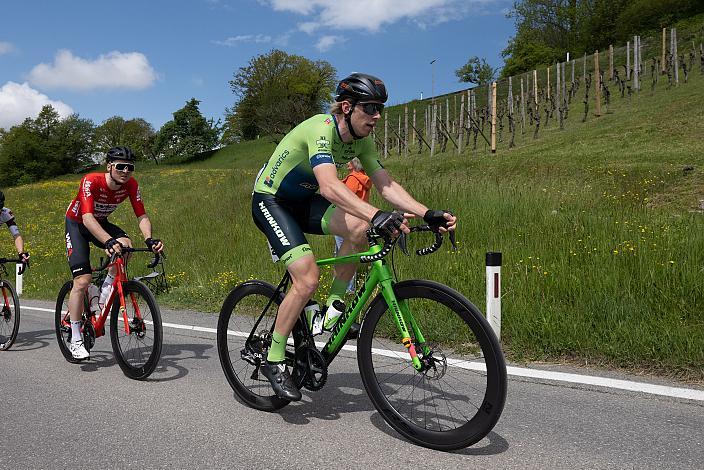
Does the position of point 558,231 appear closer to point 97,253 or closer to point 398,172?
point 398,172

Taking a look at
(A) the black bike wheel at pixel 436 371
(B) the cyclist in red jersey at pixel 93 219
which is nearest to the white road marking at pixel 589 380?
(A) the black bike wheel at pixel 436 371

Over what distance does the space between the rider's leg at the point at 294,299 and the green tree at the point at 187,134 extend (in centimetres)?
8324

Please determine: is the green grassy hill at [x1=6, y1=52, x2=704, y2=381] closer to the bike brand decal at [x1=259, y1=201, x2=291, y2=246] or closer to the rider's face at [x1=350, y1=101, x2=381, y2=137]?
the bike brand decal at [x1=259, y1=201, x2=291, y2=246]

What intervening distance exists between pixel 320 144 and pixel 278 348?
1317mm

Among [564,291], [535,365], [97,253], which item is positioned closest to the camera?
[535,365]

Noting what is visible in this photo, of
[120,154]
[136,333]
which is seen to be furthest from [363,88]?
[136,333]

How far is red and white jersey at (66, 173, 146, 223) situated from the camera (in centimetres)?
520

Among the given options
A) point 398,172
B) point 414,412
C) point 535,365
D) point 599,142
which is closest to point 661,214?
point 535,365

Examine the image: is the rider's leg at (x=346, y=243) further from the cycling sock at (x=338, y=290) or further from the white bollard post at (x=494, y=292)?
the white bollard post at (x=494, y=292)

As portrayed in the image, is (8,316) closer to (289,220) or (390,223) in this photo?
(289,220)

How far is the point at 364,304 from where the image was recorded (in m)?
3.27

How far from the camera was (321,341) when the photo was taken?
138 inches

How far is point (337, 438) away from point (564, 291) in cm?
335

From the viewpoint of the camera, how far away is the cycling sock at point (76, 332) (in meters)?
5.23
